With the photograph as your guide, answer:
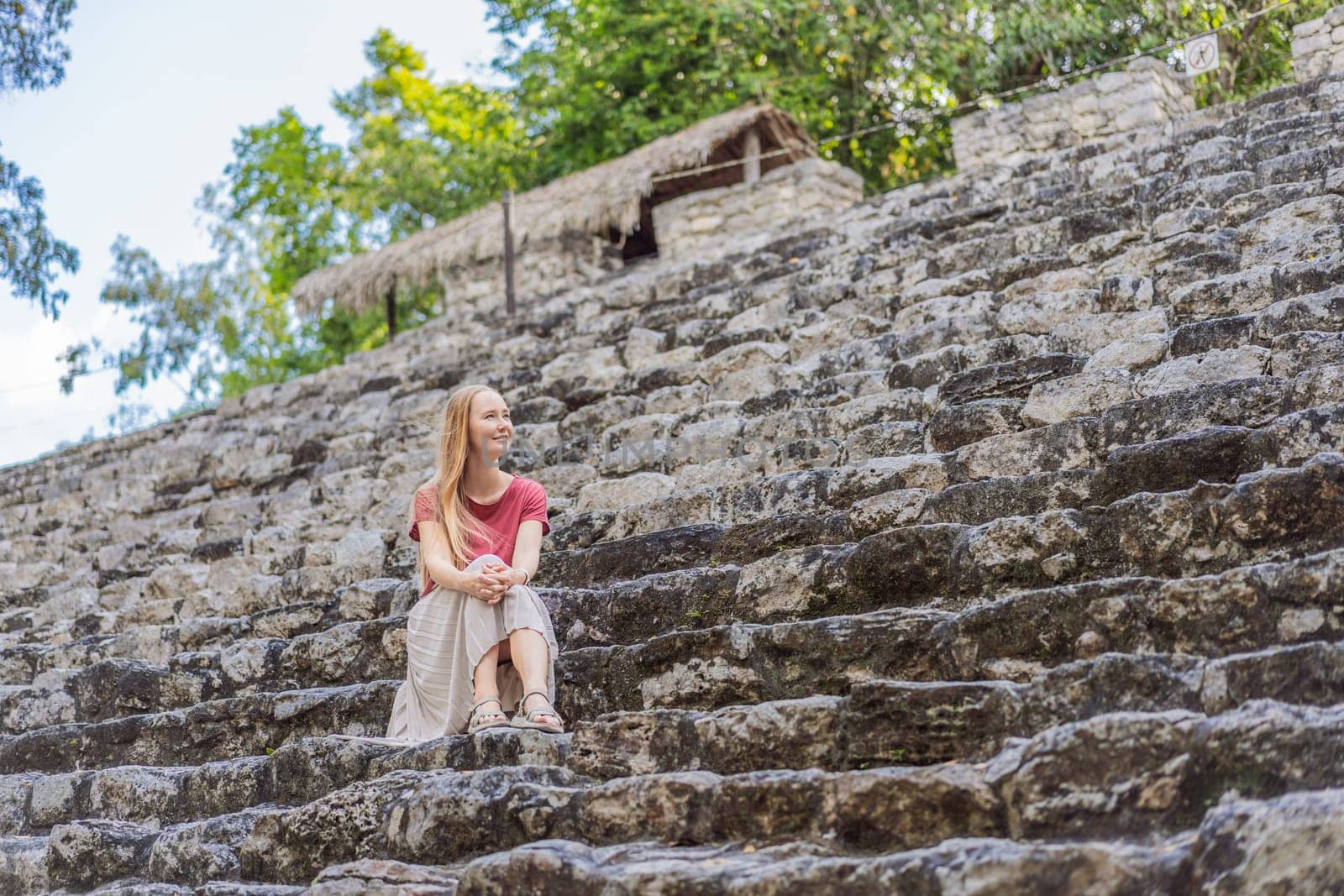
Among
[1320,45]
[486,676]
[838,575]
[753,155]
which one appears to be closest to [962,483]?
[838,575]

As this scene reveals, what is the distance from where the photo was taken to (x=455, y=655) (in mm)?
3414

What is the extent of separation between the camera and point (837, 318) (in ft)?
19.7

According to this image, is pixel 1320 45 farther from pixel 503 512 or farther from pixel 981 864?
pixel 981 864

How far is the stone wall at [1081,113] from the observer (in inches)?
355

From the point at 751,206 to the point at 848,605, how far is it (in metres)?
7.97

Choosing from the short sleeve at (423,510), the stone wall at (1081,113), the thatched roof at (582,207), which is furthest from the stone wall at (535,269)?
the short sleeve at (423,510)

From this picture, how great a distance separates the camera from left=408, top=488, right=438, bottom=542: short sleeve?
3.75 meters

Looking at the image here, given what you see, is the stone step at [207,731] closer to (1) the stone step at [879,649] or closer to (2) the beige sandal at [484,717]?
(1) the stone step at [879,649]

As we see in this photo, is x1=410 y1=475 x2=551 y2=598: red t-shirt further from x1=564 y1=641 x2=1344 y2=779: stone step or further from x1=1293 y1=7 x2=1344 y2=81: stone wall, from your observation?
x1=1293 y1=7 x2=1344 y2=81: stone wall

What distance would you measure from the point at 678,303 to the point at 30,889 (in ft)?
15.4

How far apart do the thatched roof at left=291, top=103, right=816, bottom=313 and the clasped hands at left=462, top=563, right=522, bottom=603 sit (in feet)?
26.1

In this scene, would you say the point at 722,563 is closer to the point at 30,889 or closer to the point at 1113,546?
the point at 1113,546

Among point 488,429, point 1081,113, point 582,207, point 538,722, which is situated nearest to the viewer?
point 538,722

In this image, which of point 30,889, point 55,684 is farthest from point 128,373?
point 30,889
